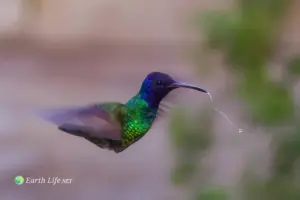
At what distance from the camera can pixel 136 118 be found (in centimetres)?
68

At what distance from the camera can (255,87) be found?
22.0 inches

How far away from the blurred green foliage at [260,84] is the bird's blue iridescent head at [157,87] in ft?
0.27

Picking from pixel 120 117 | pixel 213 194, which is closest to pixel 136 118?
pixel 120 117

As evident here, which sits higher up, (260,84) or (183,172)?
(260,84)

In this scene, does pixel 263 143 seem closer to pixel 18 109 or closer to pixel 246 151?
pixel 246 151

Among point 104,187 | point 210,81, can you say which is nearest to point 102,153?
point 104,187

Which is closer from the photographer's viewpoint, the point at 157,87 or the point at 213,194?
the point at 213,194

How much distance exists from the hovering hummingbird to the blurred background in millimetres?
17

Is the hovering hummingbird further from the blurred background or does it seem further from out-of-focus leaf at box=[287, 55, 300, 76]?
out-of-focus leaf at box=[287, 55, 300, 76]

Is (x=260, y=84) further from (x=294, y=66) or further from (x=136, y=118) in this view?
(x=136, y=118)

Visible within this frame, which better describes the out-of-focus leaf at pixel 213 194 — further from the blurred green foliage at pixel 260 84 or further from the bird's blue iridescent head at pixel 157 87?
the bird's blue iridescent head at pixel 157 87

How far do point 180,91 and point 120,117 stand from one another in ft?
0.31

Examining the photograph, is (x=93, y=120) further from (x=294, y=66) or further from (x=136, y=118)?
(x=294, y=66)

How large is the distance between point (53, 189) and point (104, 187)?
0.08 meters
